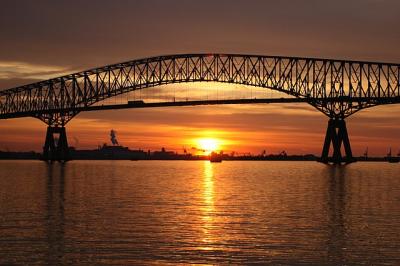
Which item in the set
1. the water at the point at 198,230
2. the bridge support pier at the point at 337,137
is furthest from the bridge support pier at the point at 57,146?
the water at the point at 198,230

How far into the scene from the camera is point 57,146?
166 meters

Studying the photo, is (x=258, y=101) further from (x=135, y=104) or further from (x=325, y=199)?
(x=325, y=199)

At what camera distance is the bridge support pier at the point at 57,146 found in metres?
156

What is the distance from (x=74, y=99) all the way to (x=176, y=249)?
134 metres

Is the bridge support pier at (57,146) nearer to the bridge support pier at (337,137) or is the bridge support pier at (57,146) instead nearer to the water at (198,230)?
the bridge support pier at (337,137)

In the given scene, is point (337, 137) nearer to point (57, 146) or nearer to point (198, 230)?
point (57, 146)

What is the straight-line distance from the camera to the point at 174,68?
14462 centimetres

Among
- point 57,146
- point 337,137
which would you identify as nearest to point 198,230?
point 337,137

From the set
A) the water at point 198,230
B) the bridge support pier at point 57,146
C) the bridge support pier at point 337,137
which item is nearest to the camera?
the water at point 198,230

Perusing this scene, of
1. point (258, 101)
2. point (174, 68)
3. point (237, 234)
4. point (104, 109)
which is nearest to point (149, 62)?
point (174, 68)

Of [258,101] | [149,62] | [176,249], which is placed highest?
[149,62]

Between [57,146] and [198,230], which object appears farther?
[57,146]

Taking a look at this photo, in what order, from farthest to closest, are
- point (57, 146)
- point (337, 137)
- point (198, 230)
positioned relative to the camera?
point (57, 146) → point (337, 137) → point (198, 230)

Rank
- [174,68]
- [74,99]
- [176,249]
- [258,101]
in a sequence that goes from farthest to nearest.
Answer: [74,99]
[174,68]
[258,101]
[176,249]
